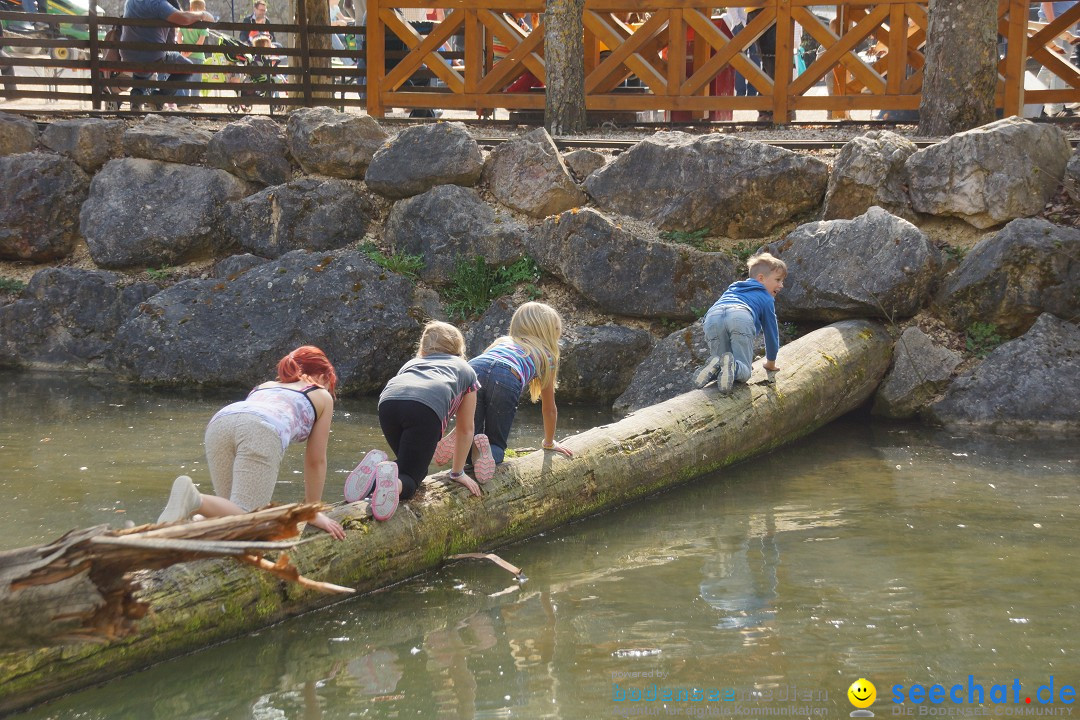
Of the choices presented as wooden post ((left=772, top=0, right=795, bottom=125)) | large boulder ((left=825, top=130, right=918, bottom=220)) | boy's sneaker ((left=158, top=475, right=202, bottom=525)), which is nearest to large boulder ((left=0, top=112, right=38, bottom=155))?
wooden post ((left=772, top=0, right=795, bottom=125))

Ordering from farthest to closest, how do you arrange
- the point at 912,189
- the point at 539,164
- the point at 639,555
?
1. the point at 539,164
2. the point at 912,189
3. the point at 639,555

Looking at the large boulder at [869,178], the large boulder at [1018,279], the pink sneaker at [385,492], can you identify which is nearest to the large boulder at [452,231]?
the large boulder at [869,178]

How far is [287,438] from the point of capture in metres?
5.47

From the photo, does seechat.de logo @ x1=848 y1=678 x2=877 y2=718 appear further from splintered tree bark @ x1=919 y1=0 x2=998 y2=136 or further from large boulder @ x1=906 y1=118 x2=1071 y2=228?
splintered tree bark @ x1=919 y1=0 x2=998 y2=136

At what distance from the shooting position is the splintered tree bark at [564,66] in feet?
43.0

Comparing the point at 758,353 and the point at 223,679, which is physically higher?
the point at 758,353

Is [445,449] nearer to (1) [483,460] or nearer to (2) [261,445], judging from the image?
(1) [483,460]

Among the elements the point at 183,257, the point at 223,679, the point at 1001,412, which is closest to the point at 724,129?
the point at 1001,412

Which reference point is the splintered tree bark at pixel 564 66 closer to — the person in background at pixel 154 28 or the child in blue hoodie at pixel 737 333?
the person in background at pixel 154 28

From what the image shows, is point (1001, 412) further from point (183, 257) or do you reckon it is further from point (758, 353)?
point (183, 257)

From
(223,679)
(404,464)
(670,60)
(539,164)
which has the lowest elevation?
(223,679)

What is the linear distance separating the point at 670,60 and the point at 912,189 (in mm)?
3910

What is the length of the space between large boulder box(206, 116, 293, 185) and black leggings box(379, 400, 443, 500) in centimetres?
790

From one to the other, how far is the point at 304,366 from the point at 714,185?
652cm
